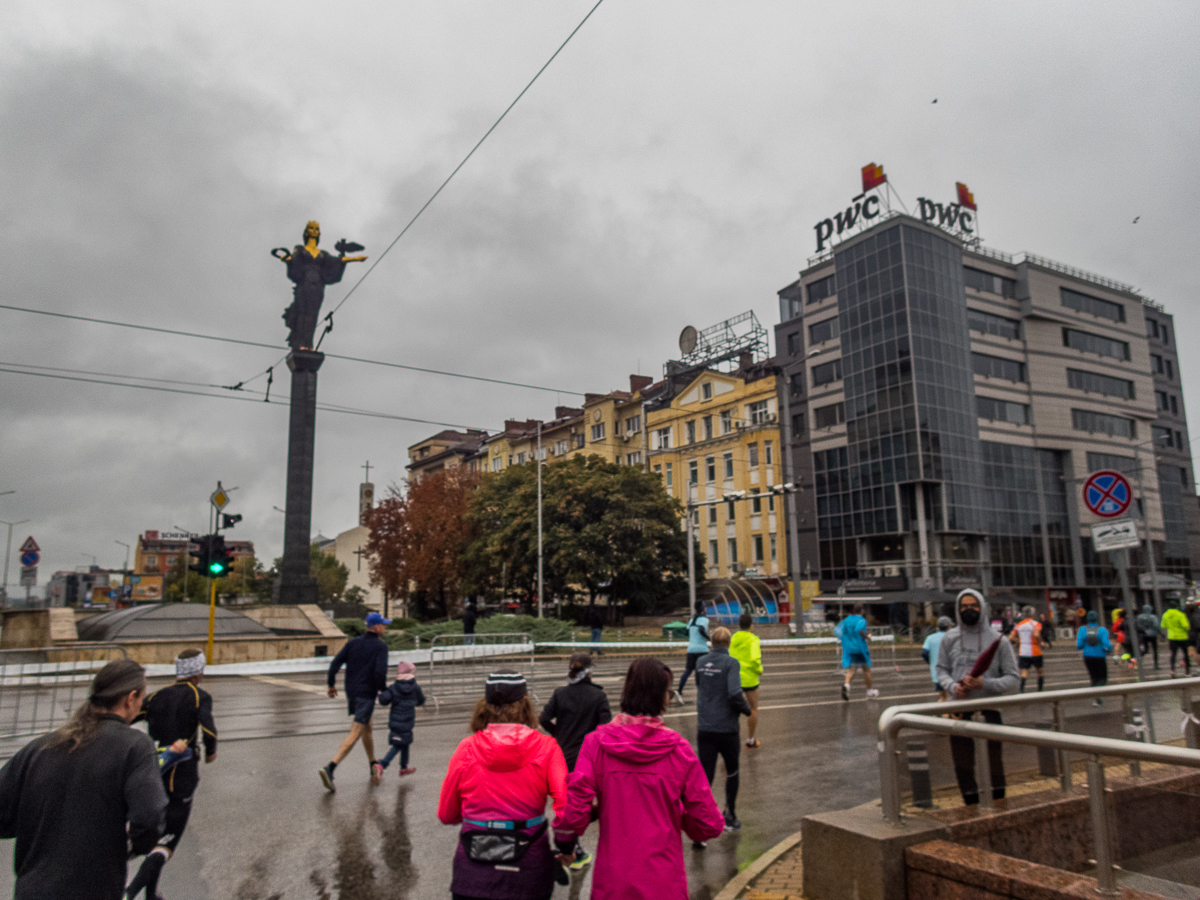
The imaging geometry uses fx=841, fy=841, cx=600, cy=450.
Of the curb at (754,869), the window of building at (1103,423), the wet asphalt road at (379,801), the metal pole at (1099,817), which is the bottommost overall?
the wet asphalt road at (379,801)

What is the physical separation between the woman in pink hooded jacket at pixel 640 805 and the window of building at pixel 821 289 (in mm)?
55455

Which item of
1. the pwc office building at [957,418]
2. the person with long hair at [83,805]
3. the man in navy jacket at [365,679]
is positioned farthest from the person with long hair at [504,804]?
the pwc office building at [957,418]

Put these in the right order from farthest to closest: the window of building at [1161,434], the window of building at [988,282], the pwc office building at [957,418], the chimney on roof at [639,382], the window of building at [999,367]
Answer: the chimney on roof at [639,382] < the window of building at [1161,434] < the window of building at [988,282] < the window of building at [999,367] < the pwc office building at [957,418]

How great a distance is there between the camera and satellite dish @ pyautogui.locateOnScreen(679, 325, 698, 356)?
67.9 m

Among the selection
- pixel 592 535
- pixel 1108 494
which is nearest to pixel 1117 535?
pixel 1108 494

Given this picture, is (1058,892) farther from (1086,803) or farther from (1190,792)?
(1190,792)

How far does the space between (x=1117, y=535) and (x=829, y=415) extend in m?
47.0

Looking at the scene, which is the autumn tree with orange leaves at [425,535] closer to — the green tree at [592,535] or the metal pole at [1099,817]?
the green tree at [592,535]

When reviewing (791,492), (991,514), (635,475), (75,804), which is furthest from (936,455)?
(75,804)

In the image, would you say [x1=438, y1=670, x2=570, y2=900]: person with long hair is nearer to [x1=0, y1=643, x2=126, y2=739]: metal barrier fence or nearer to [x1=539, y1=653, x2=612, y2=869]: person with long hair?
[x1=539, y1=653, x2=612, y2=869]: person with long hair

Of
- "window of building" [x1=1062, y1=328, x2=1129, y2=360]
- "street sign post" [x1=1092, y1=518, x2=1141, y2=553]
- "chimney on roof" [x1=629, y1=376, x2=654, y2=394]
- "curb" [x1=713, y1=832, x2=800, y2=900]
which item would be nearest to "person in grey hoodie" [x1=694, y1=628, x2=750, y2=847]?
"curb" [x1=713, y1=832, x2=800, y2=900]

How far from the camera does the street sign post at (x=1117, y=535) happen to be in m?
9.51

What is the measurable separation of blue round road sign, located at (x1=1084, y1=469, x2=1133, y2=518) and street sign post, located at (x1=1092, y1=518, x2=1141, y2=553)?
14 cm

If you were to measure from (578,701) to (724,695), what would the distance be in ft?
5.34
